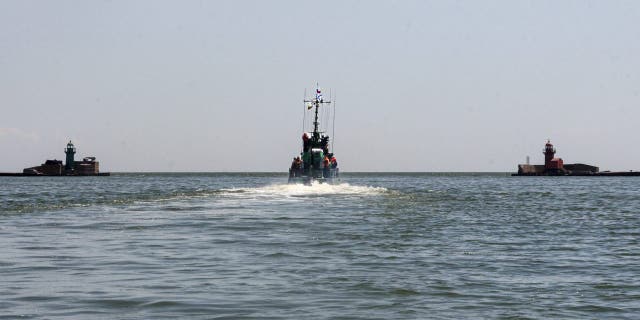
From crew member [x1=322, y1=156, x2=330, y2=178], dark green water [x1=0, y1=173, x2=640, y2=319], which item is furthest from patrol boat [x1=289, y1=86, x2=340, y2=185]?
dark green water [x1=0, y1=173, x2=640, y2=319]

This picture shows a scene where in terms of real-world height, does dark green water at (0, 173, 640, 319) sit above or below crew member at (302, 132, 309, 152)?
below

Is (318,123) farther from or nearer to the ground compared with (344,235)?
farther from the ground

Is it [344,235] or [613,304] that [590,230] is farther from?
[613,304]

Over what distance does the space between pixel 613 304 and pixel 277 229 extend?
19.0m

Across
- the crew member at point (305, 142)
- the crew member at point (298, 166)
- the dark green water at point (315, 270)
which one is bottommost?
the dark green water at point (315, 270)

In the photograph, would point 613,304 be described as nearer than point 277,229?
Yes

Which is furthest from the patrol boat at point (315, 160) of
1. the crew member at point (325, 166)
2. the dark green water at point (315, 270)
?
the dark green water at point (315, 270)

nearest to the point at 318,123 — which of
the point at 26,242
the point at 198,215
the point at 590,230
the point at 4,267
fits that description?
the point at 198,215

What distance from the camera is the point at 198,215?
4266cm

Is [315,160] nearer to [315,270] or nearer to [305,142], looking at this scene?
[305,142]

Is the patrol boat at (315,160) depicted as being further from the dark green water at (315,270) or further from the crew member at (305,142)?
the dark green water at (315,270)

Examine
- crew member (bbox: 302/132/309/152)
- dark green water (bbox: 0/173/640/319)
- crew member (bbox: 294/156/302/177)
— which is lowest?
dark green water (bbox: 0/173/640/319)

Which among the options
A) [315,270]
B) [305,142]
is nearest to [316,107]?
[305,142]

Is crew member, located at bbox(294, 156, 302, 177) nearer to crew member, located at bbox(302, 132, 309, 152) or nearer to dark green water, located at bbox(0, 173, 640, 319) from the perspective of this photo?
crew member, located at bbox(302, 132, 309, 152)
